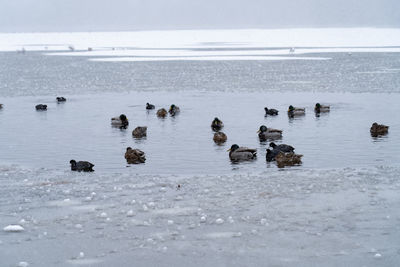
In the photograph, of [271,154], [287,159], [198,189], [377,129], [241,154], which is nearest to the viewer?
[198,189]

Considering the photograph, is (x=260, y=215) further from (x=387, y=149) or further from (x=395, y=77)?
(x=395, y=77)

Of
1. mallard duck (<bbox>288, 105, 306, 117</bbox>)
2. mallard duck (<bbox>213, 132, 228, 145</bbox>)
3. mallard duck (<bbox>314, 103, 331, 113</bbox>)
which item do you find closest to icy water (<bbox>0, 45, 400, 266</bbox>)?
mallard duck (<bbox>213, 132, 228, 145</bbox>)

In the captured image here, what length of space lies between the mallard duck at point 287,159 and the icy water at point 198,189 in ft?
0.96

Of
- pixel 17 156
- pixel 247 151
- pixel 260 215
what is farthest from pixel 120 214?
pixel 17 156

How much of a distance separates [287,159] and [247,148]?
48.3 inches

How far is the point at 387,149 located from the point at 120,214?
9104 mm

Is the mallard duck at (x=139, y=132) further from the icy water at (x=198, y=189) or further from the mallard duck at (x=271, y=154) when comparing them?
the mallard duck at (x=271, y=154)

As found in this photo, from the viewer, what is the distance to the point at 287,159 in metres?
16.0

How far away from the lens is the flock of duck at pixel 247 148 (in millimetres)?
16031

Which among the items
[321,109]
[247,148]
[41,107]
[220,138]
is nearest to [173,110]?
[321,109]

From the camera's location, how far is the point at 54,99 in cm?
3222

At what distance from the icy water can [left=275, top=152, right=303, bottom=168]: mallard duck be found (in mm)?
293

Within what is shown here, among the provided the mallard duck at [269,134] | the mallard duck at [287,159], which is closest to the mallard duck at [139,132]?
the mallard duck at [269,134]

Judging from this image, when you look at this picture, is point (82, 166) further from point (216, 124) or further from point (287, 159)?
point (216, 124)
